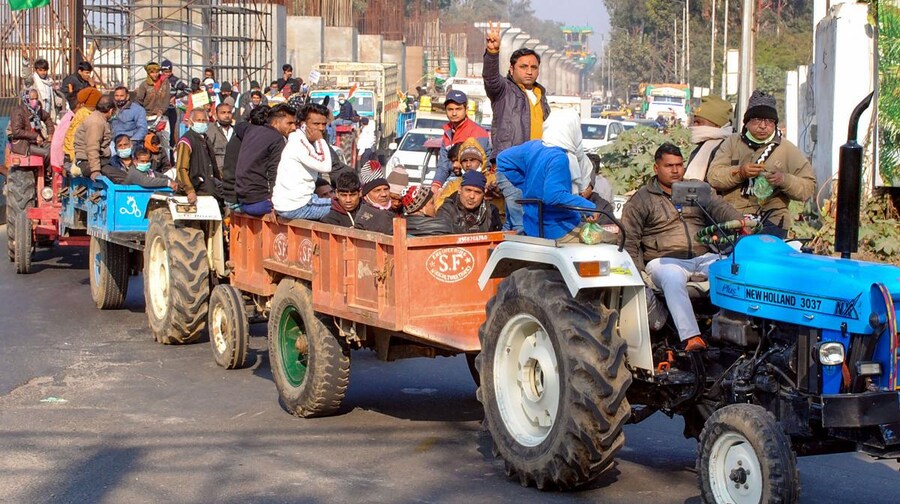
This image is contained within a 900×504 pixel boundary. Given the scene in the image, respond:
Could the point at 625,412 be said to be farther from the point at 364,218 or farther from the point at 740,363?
the point at 364,218

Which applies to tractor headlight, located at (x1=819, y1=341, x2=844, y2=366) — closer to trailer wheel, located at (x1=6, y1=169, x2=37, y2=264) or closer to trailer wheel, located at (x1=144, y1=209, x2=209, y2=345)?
trailer wheel, located at (x1=144, y1=209, x2=209, y2=345)

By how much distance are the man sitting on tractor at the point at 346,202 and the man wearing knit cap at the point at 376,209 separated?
0.15m

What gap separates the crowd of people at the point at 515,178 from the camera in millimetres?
7273

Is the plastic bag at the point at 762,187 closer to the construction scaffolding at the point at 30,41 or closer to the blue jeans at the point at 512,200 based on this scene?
the blue jeans at the point at 512,200

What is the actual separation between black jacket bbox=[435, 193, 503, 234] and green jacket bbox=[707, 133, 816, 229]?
1516 millimetres

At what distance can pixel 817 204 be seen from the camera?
16.8 meters

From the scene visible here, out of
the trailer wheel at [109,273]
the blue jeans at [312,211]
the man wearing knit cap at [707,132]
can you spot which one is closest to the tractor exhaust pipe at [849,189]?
the man wearing knit cap at [707,132]

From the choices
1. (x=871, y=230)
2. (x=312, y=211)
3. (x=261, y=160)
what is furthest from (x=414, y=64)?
(x=312, y=211)

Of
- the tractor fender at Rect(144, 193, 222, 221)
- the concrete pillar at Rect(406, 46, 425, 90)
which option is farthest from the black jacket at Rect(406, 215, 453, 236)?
the concrete pillar at Rect(406, 46, 425, 90)

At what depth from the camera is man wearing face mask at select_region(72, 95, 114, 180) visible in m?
14.1

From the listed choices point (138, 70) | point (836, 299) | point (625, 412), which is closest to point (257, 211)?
point (625, 412)

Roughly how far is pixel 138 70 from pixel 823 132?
69.9ft

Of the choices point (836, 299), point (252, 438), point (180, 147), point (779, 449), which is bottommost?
point (252, 438)

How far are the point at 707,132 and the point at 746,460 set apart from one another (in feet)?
13.1
